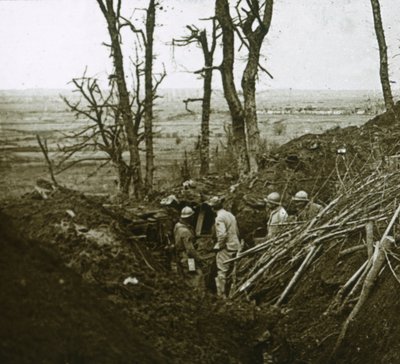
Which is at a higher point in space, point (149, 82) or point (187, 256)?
point (149, 82)

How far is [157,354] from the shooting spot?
4.92 metres

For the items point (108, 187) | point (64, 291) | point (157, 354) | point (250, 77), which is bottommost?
point (108, 187)

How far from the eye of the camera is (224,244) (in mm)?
9055

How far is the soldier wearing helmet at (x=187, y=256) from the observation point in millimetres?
8734

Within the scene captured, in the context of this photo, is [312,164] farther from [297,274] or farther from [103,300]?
[103,300]

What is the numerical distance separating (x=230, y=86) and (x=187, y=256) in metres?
6.69

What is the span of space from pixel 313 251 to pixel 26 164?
19514mm

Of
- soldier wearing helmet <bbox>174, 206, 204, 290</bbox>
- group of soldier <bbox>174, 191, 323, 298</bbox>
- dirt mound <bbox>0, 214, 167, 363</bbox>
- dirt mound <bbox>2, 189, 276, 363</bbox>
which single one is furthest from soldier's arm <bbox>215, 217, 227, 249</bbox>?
dirt mound <bbox>0, 214, 167, 363</bbox>

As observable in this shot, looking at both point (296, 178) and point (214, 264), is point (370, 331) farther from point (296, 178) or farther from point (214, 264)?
point (296, 178)

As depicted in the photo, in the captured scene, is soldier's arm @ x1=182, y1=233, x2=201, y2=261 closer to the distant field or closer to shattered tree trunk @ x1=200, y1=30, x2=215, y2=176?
the distant field

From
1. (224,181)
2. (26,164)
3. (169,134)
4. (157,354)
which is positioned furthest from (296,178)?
(169,134)

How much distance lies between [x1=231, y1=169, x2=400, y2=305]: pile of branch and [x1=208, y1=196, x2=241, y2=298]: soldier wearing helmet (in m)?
0.46

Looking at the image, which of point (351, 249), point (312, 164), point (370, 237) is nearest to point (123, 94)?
point (312, 164)

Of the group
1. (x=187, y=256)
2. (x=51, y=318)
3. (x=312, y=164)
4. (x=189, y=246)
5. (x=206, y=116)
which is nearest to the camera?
(x=51, y=318)
